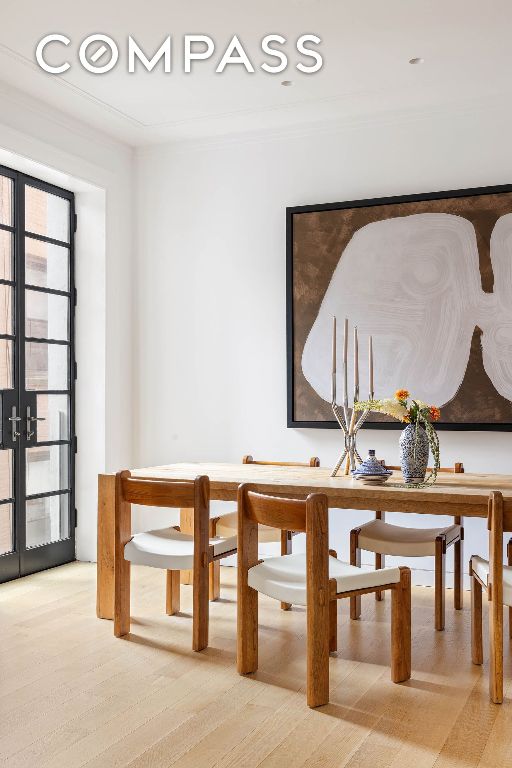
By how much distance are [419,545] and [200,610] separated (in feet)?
3.55

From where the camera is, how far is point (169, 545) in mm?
3586

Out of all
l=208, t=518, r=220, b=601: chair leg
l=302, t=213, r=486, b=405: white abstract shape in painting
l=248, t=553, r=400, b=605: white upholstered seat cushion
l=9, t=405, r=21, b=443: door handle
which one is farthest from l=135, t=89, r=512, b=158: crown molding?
l=248, t=553, r=400, b=605: white upholstered seat cushion

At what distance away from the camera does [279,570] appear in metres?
3.11

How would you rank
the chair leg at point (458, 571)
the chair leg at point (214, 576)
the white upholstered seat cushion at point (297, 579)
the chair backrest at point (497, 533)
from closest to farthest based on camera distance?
the chair backrest at point (497, 533) < the white upholstered seat cushion at point (297, 579) < the chair leg at point (458, 571) < the chair leg at point (214, 576)

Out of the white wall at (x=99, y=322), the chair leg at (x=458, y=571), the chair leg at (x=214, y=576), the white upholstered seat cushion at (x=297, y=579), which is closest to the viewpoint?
the white upholstered seat cushion at (x=297, y=579)

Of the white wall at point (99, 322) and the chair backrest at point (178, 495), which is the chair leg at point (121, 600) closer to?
the chair backrest at point (178, 495)

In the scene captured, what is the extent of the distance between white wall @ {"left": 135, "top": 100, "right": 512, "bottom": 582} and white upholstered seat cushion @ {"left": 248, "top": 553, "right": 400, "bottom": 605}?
1.72 m

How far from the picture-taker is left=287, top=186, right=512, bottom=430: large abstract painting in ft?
14.7

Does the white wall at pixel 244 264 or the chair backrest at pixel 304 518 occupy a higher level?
the white wall at pixel 244 264

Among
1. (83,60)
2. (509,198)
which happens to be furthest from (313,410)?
(83,60)

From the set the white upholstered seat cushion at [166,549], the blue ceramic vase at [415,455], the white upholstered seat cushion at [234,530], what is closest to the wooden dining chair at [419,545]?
the blue ceramic vase at [415,455]

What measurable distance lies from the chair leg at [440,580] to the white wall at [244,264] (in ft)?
2.95

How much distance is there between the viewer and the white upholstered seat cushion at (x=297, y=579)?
9.58ft

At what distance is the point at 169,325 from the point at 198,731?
130 inches
